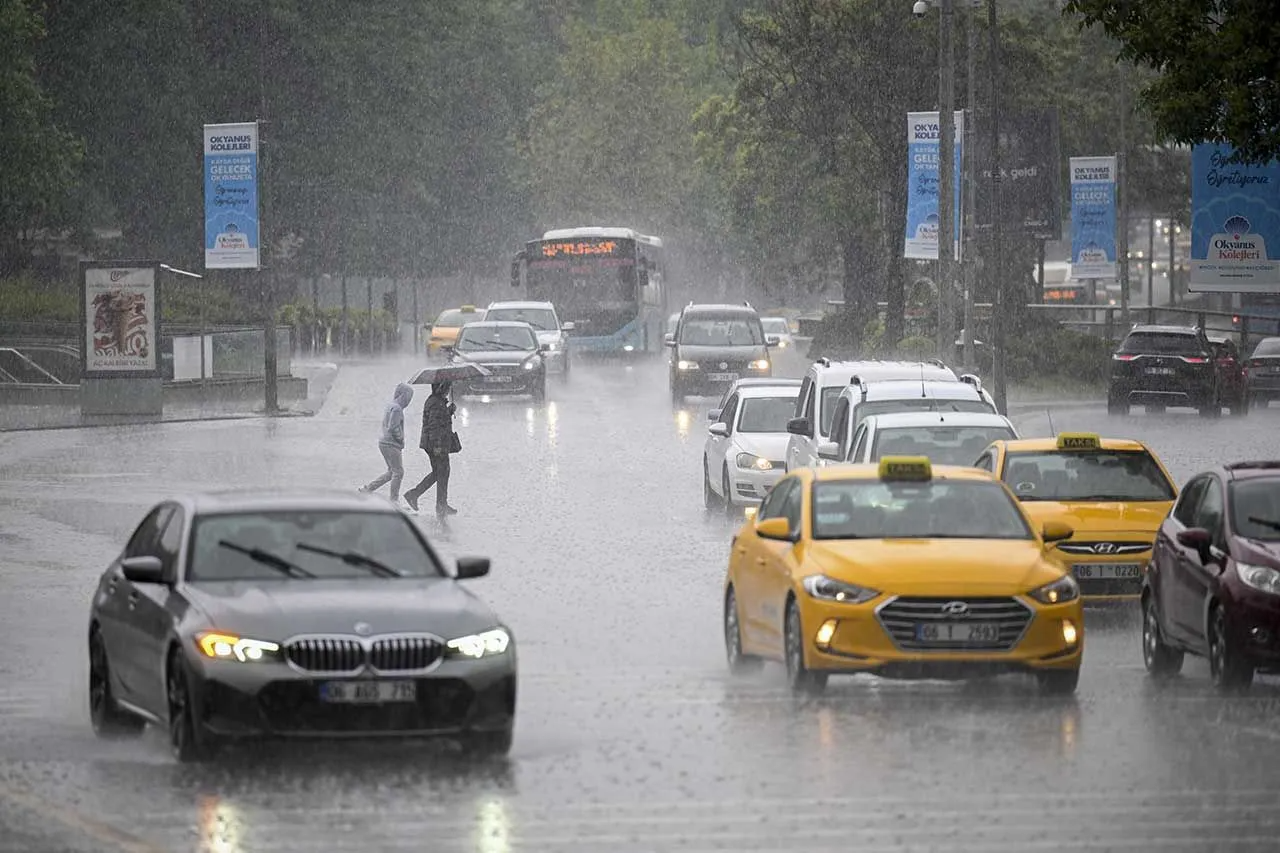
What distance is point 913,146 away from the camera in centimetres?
4241

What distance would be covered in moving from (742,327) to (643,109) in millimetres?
70142

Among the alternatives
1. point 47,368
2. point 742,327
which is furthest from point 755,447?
point 47,368

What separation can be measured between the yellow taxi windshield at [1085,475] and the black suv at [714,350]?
32224 mm

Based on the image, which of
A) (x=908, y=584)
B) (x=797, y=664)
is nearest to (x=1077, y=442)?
(x=797, y=664)

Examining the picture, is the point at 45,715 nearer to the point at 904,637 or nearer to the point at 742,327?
the point at 904,637

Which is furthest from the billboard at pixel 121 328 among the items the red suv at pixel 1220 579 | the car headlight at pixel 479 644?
the car headlight at pixel 479 644

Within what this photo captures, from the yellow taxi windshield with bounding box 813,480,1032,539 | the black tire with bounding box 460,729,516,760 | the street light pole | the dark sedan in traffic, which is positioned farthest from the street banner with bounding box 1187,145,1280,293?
the black tire with bounding box 460,729,516,760

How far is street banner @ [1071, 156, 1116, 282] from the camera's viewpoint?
59844mm

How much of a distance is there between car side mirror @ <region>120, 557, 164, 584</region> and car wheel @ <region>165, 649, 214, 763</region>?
49 cm

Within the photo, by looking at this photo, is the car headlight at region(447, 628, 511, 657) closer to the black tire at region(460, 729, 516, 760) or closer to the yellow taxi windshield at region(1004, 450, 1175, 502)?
the black tire at region(460, 729, 516, 760)

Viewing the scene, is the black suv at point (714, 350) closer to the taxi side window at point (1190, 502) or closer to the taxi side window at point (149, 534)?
the taxi side window at point (1190, 502)

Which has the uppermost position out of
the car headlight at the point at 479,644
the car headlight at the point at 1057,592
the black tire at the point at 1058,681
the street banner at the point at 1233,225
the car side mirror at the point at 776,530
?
the street banner at the point at 1233,225

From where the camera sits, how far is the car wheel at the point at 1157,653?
1580 cm

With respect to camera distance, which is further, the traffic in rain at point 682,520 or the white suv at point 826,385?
the white suv at point 826,385
